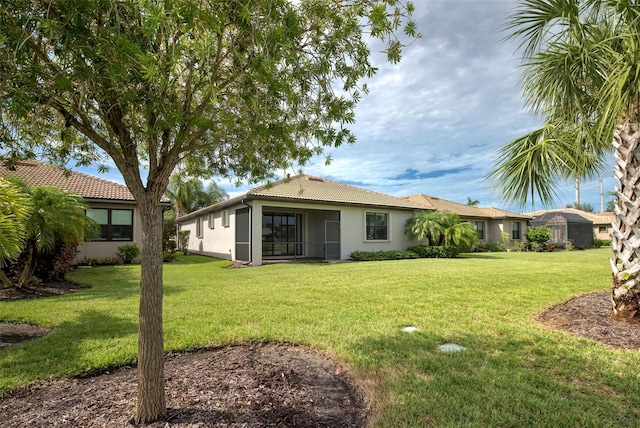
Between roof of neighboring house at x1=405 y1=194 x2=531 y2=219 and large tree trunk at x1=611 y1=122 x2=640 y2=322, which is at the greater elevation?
roof of neighboring house at x1=405 y1=194 x2=531 y2=219

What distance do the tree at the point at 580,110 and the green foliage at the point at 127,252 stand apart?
52.5 feet

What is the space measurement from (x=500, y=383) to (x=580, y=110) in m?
4.94

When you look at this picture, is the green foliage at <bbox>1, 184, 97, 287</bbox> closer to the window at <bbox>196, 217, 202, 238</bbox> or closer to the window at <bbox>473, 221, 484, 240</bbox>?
the window at <bbox>196, 217, 202, 238</bbox>

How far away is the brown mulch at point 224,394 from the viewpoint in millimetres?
2834

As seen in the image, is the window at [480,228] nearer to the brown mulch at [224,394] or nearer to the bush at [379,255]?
the bush at [379,255]

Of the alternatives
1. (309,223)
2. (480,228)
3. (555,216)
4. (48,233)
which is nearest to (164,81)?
(48,233)

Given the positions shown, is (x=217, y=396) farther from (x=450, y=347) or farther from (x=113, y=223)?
(x=113, y=223)

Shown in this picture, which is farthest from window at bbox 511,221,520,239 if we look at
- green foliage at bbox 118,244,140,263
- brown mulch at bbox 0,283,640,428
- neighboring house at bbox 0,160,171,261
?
green foliage at bbox 118,244,140,263

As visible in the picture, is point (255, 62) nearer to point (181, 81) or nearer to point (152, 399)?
point (181, 81)

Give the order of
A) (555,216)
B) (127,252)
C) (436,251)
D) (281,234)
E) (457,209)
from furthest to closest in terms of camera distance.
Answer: (555,216) < (457,209) < (436,251) < (281,234) < (127,252)

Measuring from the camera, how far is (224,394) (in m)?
3.24

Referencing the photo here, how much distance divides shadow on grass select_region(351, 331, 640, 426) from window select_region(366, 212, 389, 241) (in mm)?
15393

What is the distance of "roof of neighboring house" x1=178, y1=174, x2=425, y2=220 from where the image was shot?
1606 centimetres

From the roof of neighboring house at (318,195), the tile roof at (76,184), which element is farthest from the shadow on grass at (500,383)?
the tile roof at (76,184)
